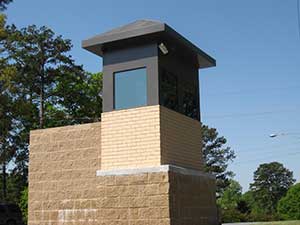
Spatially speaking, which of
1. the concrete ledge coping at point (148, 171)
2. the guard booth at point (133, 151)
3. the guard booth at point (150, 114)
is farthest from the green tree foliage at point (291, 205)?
the concrete ledge coping at point (148, 171)

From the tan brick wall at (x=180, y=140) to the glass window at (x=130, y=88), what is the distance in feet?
2.04

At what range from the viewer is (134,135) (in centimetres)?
1112

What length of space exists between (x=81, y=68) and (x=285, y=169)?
48.4 meters

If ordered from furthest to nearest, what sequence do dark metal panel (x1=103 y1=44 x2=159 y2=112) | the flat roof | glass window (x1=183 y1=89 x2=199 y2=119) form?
glass window (x1=183 y1=89 x2=199 y2=119) < dark metal panel (x1=103 y1=44 x2=159 y2=112) < the flat roof

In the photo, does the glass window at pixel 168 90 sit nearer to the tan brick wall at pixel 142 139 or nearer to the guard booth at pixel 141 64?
the guard booth at pixel 141 64

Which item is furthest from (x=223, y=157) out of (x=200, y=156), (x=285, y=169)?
(x=200, y=156)

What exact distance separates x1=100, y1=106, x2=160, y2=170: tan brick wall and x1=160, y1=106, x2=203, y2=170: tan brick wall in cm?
20

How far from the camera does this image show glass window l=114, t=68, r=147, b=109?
1128 centimetres

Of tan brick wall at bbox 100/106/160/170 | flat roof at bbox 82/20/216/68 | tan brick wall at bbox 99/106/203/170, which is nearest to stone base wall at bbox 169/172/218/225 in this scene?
tan brick wall at bbox 99/106/203/170

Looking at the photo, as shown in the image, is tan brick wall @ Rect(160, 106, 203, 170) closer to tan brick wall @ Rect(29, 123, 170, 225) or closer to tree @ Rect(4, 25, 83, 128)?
tan brick wall @ Rect(29, 123, 170, 225)

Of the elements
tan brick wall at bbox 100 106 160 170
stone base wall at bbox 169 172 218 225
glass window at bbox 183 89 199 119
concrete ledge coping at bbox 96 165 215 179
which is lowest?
stone base wall at bbox 169 172 218 225

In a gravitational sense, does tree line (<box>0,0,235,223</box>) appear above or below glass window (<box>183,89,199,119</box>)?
above

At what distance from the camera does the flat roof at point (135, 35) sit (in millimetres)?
11000

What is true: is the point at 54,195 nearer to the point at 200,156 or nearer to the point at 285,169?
the point at 200,156
